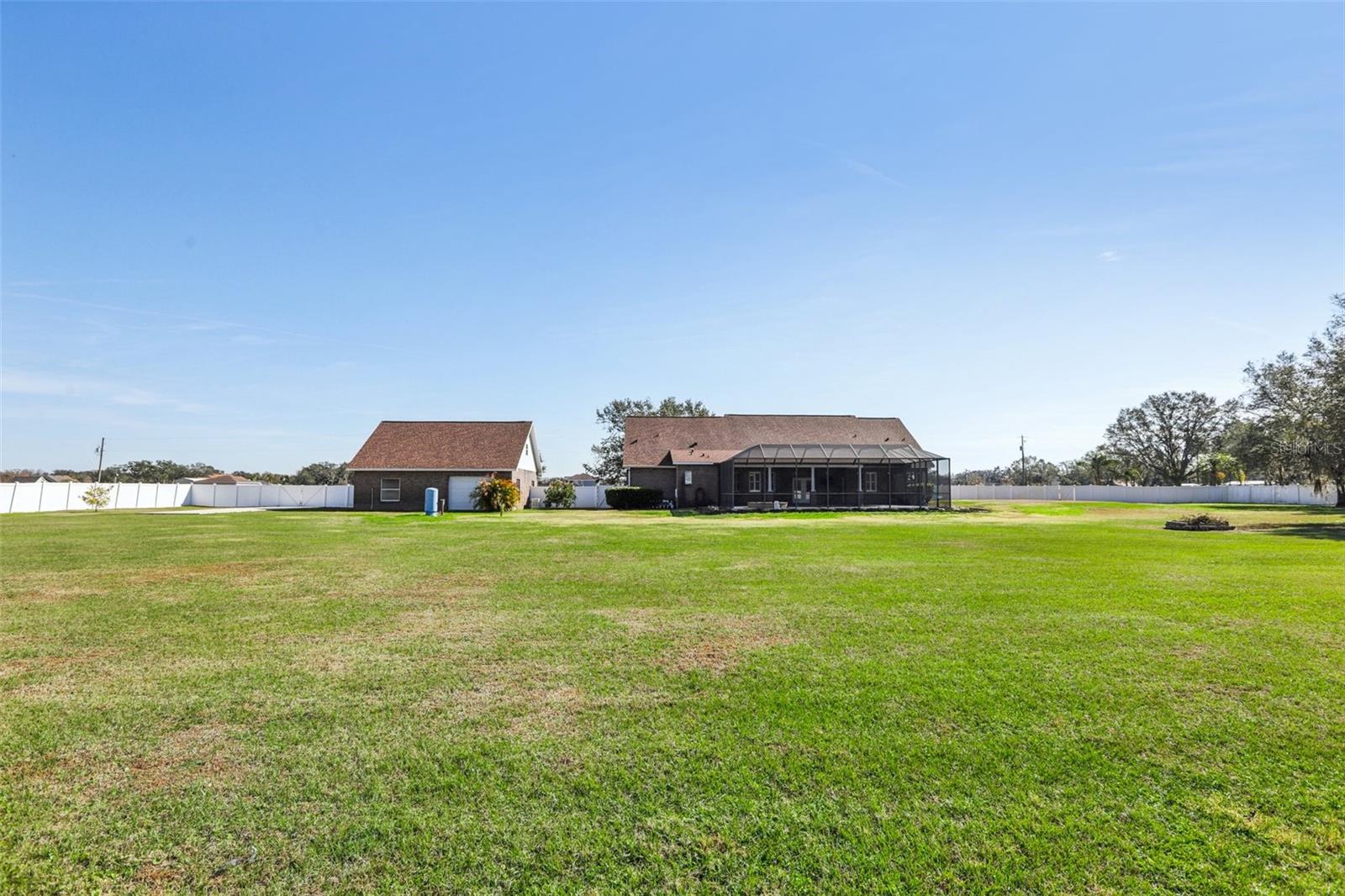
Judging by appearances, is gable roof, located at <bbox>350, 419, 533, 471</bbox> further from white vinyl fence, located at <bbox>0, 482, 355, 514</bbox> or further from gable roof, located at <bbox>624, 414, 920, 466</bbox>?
gable roof, located at <bbox>624, 414, 920, 466</bbox>

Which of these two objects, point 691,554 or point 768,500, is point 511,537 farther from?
point 768,500

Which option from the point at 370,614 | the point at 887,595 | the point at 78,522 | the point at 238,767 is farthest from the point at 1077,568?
the point at 78,522

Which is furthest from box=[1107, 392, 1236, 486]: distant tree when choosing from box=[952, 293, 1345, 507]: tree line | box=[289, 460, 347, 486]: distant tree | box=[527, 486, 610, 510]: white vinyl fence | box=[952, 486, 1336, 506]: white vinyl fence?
box=[289, 460, 347, 486]: distant tree

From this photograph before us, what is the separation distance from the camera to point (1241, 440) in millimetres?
45375

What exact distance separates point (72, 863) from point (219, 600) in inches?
241

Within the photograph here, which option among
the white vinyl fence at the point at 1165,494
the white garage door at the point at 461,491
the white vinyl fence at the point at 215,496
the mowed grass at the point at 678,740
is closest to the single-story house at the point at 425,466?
the white garage door at the point at 461,491

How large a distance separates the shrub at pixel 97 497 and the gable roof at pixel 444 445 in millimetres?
12996

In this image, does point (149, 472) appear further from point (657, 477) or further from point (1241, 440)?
point (1241, 440)

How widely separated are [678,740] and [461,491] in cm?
3421

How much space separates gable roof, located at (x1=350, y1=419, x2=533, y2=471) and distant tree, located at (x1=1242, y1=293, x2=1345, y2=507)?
115ft

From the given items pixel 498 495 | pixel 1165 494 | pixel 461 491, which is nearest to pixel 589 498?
pixel 461 491

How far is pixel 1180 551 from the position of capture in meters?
13.1

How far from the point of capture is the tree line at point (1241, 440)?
26.1 m

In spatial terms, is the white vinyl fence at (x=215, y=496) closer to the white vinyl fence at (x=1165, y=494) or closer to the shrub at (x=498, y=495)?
the shrub at (x=498, y=495)
